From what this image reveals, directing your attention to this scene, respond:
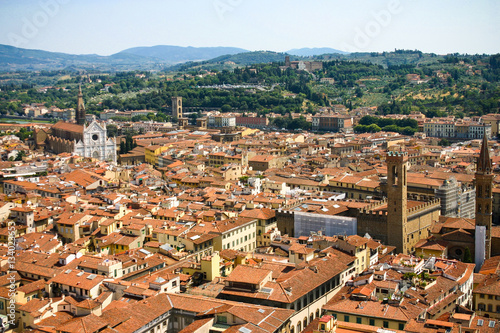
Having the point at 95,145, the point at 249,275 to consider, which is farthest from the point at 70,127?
the point at 249,275

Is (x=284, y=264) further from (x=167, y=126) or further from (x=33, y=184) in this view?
(x=167, y=126)

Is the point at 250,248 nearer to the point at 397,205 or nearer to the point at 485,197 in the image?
the point at 397,205

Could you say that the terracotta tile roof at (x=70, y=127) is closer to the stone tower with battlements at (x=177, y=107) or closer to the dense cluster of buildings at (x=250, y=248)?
the dense cluster of buildings at (x=250, y=248)

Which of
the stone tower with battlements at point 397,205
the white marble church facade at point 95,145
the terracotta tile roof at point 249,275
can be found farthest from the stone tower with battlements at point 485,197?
the white marble church facade at point 95,145

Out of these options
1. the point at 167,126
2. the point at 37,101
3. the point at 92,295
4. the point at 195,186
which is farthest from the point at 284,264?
the point at 37,101

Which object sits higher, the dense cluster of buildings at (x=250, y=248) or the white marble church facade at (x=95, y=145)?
the white marble church facade at (x=95, y=145)

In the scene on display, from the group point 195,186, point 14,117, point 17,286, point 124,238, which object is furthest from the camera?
point 14,117

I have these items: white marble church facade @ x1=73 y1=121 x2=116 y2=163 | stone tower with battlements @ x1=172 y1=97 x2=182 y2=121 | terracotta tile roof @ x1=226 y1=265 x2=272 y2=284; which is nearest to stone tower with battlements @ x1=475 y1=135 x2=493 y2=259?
terracotta tile roof @ x1=226 y1=265 x2=272 y2=284
